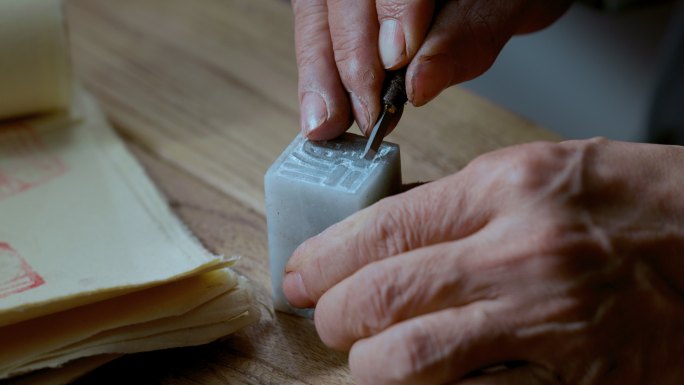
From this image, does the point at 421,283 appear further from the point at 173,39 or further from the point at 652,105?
the point at 652,105

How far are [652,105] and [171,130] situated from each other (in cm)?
90

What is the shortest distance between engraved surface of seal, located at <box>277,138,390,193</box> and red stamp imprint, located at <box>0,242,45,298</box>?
297 mm

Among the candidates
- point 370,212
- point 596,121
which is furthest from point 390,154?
point 596,121

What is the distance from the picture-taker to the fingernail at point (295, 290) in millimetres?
761

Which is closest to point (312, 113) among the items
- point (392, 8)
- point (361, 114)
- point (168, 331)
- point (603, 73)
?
point (361, 114)

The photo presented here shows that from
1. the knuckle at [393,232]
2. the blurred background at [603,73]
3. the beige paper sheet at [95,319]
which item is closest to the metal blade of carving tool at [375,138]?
the knuckle at [393,232]

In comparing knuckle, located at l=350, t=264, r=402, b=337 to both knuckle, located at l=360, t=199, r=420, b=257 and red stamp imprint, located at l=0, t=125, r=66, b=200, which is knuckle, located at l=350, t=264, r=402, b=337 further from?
red stamp imprint, located at l=0, t=125, r=66, b=200

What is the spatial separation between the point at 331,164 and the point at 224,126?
A: 16.9 inches

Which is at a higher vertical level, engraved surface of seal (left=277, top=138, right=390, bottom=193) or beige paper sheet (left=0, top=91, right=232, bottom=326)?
engraved surface of seal (left=277, top=138, right=390, bottom=193)

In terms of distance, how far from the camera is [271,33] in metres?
1.38

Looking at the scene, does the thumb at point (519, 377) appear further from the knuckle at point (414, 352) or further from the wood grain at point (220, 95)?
the wood grain at point (220, 95)

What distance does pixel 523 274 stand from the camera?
2.16ft

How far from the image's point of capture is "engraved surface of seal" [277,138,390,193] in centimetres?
75

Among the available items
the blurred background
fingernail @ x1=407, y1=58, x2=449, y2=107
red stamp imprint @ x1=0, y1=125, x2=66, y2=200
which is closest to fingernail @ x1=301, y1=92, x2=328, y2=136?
fingernail @ x1=407, y1=58, x2=449, y2=107
